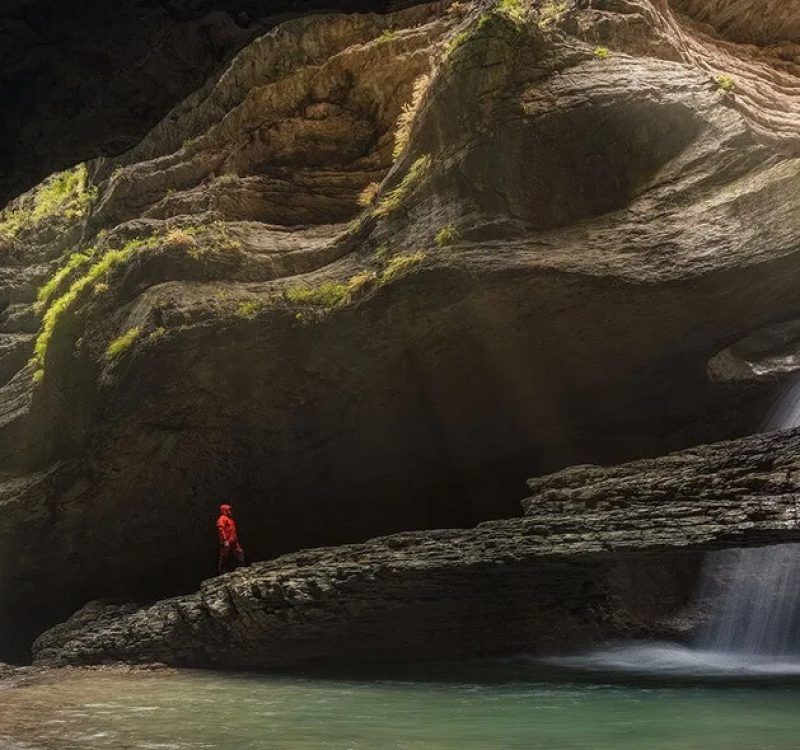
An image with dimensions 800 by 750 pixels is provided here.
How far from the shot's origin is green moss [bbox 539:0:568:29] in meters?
10.8

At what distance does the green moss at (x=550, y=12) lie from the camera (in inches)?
424

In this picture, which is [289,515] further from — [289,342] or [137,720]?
[137,720]

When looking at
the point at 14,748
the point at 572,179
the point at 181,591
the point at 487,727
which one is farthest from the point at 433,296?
the point at 181,591

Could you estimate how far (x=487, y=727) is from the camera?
19.1ft

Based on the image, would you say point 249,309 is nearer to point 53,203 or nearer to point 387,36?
point 387,36

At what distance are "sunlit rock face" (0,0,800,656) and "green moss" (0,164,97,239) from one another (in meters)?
0.47

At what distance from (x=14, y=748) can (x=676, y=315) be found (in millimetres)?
9680

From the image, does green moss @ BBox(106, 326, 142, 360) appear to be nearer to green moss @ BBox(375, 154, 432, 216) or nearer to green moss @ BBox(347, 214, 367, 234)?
green moss @ BBox(347, 214, 367, 234)

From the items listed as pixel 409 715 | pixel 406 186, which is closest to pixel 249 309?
pixel 406 186

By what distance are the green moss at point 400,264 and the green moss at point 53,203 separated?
30.4 feet

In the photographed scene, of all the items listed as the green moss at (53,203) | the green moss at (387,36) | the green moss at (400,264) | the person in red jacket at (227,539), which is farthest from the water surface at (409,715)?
the green moss at (53,203)

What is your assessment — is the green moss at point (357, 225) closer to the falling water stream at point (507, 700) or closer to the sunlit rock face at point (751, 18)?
the falling water stream at point (507, 700)

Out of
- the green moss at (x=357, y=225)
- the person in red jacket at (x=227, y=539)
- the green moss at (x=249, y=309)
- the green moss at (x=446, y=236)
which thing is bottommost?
the person in red jacket at (x=227, y=539)

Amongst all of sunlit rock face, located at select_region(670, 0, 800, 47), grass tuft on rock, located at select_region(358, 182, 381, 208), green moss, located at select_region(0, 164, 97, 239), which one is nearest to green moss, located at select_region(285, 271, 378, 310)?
grass tuft on rock, located at select_region(358, 182, 381, 208)
